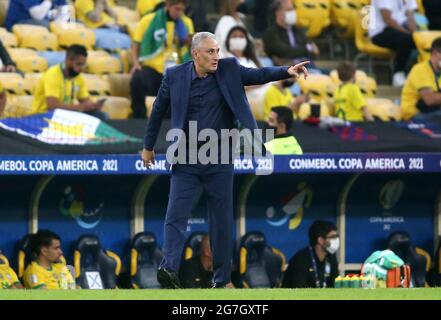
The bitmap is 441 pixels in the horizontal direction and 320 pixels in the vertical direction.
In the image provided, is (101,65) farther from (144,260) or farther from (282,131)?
(282,131)

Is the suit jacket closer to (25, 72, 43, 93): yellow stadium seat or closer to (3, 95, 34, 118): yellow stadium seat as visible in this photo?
(3, 95, 34, 118): yellow stadium seat

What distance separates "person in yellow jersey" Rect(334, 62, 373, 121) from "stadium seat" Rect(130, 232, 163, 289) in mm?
2574

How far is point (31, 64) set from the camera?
1611 cm

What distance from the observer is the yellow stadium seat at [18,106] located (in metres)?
14.9

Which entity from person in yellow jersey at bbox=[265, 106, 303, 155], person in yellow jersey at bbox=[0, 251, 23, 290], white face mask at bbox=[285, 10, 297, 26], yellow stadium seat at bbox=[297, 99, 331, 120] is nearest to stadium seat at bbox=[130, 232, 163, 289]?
person in yellow jersey at bbox=[0, 251, 23, 290]

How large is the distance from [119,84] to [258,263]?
2.44m

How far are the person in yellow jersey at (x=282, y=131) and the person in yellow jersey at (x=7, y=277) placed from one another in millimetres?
2685

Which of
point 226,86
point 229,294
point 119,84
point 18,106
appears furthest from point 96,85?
point 229,294

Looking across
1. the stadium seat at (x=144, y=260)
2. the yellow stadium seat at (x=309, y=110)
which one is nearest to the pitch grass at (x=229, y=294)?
the stadium seat at (x=144, y=260)

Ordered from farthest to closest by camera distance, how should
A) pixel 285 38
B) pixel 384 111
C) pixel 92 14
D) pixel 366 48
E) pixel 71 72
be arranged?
pixel 366 48, pixel 285 38, pixel 92 14, pixel 384 111, pixel 71 72

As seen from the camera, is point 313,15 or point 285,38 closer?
point 285,38

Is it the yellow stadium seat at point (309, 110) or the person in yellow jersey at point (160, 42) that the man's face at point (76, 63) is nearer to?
the person in yellow jersey at point (160, 42)

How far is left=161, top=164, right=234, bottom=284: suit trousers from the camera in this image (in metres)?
11.3

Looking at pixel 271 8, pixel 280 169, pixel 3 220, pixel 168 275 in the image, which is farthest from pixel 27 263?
pixel 271 8
